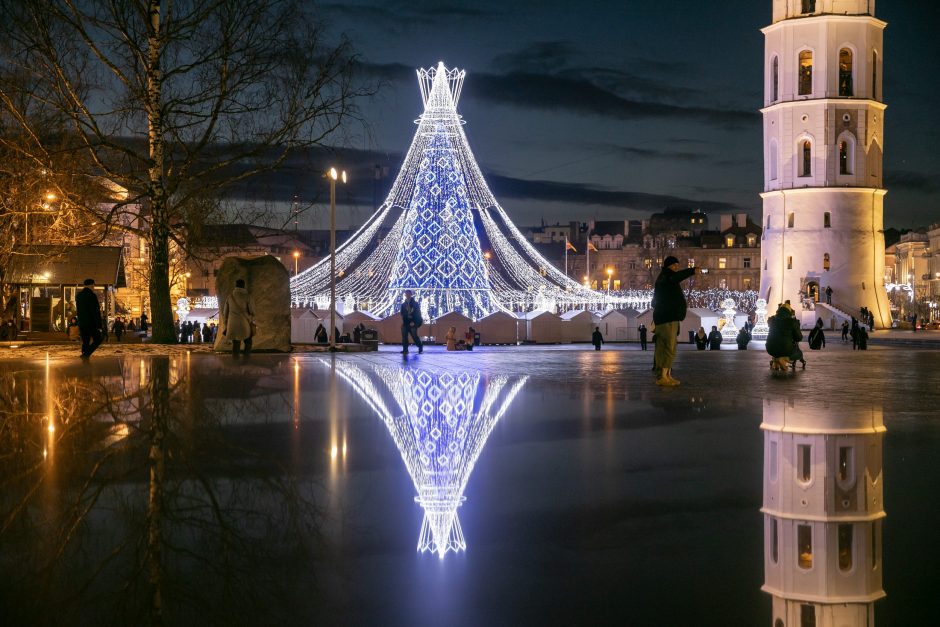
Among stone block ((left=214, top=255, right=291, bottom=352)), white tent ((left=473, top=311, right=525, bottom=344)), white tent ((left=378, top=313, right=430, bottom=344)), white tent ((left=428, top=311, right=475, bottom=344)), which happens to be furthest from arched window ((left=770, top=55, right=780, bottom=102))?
stone block ((left=214, top=255, right=291, bottom=352))

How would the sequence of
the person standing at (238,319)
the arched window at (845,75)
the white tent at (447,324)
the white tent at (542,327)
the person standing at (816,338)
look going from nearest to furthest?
1. the person standing at (238,319)
2. the person standing at (816,338)
3. the white tent at (447,324)
4. the white tent at (542,327)
5. the arched window at (845,75)

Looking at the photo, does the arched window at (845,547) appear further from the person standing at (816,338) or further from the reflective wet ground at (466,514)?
the person standing at (816,338)

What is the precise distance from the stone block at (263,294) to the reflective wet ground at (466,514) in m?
14.2

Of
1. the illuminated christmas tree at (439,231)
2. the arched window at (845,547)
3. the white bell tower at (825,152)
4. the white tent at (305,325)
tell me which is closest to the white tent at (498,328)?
the illuminated christmas tree at (439,231)

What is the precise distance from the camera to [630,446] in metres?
8.30

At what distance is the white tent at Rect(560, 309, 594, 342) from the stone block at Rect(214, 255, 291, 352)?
3000 centimetres

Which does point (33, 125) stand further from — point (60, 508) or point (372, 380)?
point (60, 508)

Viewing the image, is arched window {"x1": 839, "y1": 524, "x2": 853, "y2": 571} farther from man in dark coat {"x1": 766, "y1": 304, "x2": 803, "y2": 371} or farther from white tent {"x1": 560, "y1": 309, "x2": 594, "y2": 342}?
white tent {"x1": 560, "y1": 309, "x2": 594, "y2": 342}

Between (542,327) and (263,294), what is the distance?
2966 centimetres

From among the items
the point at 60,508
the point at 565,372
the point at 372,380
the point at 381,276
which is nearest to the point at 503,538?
the point at 60,508

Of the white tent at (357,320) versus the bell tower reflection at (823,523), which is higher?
the white tent at (357,320)

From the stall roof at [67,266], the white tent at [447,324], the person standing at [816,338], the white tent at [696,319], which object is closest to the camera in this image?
the person standing at [816,338]

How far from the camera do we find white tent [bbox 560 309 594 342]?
55469 millimetres

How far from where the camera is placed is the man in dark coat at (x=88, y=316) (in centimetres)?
2175
